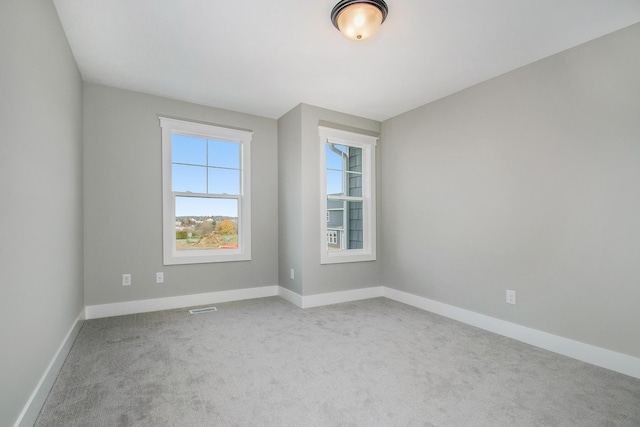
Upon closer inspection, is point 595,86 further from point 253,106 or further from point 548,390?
point 253,106

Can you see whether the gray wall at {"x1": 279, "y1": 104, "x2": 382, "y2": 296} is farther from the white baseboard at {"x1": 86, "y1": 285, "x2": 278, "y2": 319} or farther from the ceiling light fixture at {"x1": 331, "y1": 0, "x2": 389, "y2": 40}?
the ceiling light fixture at {"x1": 331, "y1": 0, "x2": 389, "y2": 40}

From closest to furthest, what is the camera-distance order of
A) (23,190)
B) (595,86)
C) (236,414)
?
(23,190) < (236,414) < (595,86)

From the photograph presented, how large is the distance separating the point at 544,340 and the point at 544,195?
1223mm

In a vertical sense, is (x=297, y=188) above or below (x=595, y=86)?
below

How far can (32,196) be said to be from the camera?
68.5 inches

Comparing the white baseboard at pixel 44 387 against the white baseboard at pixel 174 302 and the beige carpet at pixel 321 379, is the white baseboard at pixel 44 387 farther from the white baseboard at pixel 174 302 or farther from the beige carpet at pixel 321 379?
the white baseboard at pixel 174 302

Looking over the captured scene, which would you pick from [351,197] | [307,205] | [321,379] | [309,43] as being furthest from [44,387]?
[351,197]

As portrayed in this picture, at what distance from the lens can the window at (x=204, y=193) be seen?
3.74 meters

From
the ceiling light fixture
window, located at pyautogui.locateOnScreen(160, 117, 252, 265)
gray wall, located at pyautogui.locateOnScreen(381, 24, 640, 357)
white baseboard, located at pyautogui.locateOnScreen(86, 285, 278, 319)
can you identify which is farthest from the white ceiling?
white baseboard, located at pyautogui.locateOnScreen(86, 285, 278, 319)

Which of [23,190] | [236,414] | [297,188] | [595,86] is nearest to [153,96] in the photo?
[297,188]

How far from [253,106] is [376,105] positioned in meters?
1.52

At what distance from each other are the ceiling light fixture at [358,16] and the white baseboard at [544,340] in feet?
9.16

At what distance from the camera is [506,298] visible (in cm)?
299

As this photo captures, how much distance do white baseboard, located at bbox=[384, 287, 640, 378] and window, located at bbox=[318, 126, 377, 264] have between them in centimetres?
110
